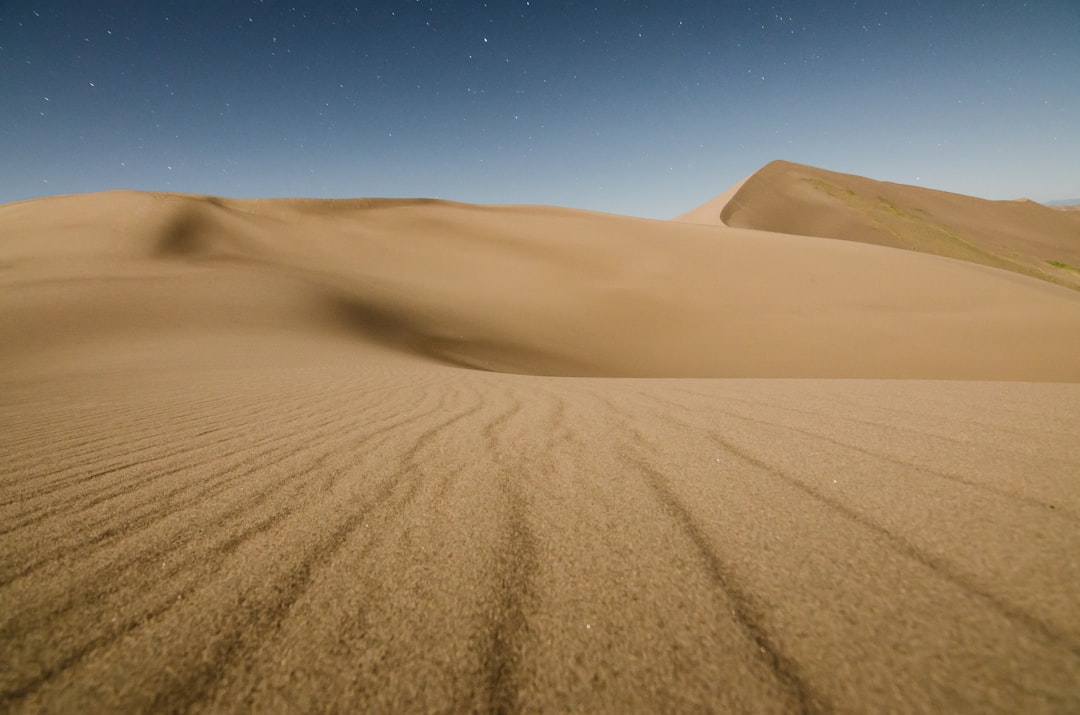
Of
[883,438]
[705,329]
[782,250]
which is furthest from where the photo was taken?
[782,250]

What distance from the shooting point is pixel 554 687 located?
75cm

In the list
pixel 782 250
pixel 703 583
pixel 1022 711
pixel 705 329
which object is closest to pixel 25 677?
pixel 703 583

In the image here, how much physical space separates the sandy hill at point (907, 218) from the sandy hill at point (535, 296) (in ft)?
36.1

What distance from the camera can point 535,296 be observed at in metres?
11.2

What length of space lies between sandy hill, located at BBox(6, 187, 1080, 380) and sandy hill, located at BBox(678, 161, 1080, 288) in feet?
36.1

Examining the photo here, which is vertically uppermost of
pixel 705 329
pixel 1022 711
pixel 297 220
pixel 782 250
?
pixel 297 220

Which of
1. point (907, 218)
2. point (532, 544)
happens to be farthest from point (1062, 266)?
point (532, 544)

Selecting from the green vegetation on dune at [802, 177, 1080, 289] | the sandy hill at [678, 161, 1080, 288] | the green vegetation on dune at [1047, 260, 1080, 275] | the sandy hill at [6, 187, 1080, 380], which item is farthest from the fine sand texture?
the green vegetation on dune at [1047, 260, 1080, 275]

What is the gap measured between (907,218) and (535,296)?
84.3 ft

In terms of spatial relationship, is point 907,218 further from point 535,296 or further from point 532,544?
point 532,544

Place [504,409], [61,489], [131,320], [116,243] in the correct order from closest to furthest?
[61,489] < [504,409] < [131,320] < [116,243]

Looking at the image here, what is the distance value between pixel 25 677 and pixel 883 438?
2624mm

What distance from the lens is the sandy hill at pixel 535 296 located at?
7.14m

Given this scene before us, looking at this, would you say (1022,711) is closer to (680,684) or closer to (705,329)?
(680,684)
